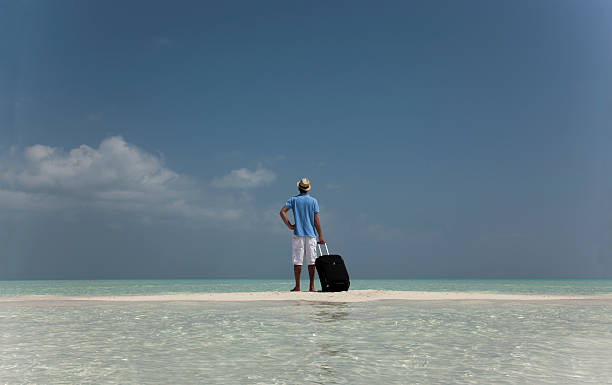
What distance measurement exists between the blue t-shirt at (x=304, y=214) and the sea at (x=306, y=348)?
3.76 metres

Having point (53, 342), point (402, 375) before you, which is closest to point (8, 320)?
point (53, 342)

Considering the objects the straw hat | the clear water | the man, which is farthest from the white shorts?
the clear water

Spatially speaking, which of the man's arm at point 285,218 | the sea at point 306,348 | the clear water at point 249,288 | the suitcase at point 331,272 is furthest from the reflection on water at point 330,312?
the clear water at point 249,288

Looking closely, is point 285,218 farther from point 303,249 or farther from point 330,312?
point 330,312

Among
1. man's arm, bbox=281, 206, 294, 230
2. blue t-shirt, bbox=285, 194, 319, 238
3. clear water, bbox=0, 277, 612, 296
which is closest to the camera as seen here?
blue t-shirt, bbox=285, 194, 319, 238

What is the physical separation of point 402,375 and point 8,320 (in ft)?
19.1

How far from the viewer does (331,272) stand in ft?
36.3

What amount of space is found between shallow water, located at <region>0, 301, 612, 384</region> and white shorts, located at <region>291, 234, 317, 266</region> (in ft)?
12.2

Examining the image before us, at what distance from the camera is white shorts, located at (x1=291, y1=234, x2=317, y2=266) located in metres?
11.1

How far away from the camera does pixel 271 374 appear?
11.5ft

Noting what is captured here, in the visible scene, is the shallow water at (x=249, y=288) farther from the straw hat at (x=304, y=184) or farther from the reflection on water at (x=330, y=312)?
the reflection on water at (x=330, y=312)

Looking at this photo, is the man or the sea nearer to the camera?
the sea

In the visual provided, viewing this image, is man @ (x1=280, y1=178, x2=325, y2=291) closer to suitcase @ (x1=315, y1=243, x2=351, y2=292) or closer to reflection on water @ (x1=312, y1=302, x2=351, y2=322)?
suitcase @ (x1=315, y1=243, x2=351, y2=292)

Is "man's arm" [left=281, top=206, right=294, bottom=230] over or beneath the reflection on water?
over
